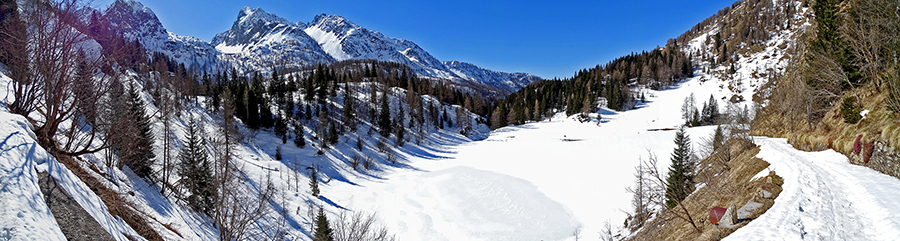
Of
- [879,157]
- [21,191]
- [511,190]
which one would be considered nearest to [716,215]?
[879,157]

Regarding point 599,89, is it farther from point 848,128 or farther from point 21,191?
point 21,191

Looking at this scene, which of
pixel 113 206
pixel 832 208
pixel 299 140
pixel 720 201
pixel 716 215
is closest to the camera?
pixel 113 206

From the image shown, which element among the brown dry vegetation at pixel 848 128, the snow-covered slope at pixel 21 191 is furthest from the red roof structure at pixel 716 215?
the snow-covered slope at pixel 21 191

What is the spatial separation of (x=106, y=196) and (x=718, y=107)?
112 meters

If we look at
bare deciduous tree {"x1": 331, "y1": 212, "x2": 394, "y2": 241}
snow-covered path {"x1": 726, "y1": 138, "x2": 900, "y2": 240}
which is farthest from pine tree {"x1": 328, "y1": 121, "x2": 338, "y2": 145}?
snow-covered path {"x1": 726, "y1": 138, "x2": 900, "y2": 240}

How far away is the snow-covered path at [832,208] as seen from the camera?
7.27 metres

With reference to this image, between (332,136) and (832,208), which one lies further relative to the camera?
(332,136)

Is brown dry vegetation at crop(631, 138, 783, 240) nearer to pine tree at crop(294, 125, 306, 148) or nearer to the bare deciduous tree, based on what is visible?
the bare deciduous tree

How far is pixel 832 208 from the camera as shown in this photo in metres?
8.52

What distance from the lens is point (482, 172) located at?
51.8 meters

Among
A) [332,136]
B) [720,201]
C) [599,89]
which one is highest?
[599,89]

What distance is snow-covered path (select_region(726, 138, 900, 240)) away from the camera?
7270 mm

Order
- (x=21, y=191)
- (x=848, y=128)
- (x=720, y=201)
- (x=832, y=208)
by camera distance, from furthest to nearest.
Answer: (x=848, y=128) < (x=720, y=201) < (x=832, y=208) < (x=21, y=191)

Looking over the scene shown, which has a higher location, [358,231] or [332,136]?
[332,136]
